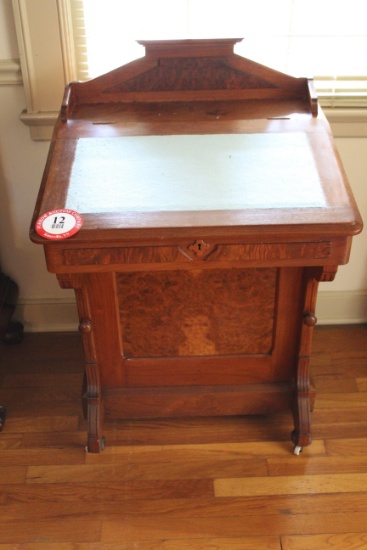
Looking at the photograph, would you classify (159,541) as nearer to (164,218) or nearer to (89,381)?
(89,381)

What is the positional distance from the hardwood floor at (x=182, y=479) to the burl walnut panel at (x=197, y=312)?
347 mm

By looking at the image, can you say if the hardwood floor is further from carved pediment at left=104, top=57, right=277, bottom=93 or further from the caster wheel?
carved pediment at left=104, top=57, right=277, bottom=93

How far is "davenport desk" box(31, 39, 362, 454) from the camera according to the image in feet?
5.28

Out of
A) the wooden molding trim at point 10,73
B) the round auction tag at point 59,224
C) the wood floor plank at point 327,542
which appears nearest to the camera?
the round auction tag at point 59,224

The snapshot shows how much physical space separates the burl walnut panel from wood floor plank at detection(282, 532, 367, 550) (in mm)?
587

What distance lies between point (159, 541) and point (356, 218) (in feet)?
3.66

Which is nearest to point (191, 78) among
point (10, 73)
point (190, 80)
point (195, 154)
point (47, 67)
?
point (190, 80)

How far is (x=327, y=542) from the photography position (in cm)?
185

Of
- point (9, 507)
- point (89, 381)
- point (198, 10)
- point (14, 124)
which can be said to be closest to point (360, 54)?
point (198, 10)

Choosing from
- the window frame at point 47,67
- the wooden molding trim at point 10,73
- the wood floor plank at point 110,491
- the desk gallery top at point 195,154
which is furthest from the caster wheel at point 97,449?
the wooden molding trim at point 10,73

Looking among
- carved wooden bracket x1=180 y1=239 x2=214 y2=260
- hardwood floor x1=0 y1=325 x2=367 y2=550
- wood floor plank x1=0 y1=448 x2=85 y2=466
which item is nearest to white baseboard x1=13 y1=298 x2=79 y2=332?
hardwood floor x1=0 y1=325 x2=367 y2=550

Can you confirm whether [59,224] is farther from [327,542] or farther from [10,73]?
[327,542]

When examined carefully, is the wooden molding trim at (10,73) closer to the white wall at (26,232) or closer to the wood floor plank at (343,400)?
the white wall at (26,232)

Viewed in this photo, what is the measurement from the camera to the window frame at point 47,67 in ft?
6.82
